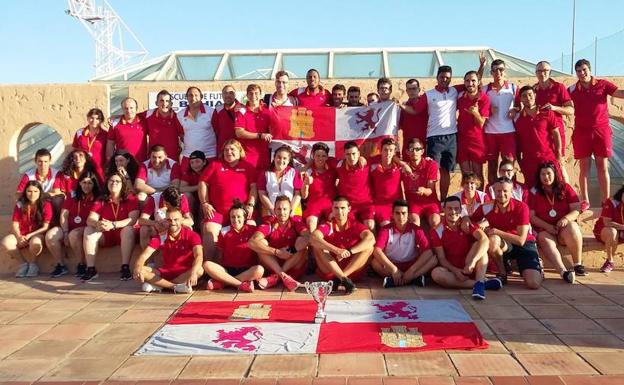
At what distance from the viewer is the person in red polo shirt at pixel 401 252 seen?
5.91 m

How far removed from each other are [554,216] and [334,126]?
9.48 feet

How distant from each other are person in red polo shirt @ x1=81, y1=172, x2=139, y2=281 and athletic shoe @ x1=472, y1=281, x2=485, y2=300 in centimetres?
386

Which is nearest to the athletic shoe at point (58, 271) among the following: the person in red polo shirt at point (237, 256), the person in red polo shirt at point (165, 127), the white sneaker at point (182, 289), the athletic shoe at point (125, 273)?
the athletic shoe at point (125, 273)

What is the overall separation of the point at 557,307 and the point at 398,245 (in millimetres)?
1681

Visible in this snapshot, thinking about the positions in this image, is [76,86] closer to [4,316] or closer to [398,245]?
[4,316]

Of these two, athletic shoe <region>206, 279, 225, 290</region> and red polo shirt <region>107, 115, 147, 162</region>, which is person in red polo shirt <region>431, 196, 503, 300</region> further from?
red polo shirt <region>107, 115, 147, 162</region>

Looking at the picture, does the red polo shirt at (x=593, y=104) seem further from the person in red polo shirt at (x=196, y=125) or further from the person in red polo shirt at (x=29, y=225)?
the person in red polo shirt at (x=29, y=225)

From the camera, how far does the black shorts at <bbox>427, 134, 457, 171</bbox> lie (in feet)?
23.2

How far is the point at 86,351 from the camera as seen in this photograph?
4.17 metres

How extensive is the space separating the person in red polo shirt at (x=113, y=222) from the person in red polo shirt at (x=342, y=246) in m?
2.24

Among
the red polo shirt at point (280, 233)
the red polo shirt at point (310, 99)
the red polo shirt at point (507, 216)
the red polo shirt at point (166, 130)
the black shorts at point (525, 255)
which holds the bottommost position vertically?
the black shorts at point (525, 255)

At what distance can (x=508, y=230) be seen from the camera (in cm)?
609

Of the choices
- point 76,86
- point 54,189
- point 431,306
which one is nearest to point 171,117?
point 54,189

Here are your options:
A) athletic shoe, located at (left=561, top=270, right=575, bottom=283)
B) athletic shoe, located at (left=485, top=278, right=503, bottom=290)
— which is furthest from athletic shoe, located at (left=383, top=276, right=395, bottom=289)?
athletic shoe, located at (left=561, top=270, right=575, bottom=283)
